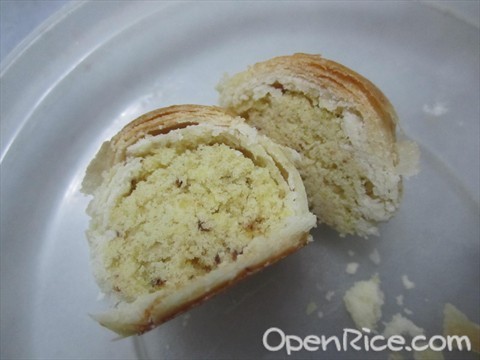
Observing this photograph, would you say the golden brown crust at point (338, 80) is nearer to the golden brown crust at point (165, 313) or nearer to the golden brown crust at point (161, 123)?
the golden brown crust at point (161, 123)

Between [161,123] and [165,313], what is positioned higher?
[161,123]

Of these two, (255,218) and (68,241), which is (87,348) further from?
(255,218)

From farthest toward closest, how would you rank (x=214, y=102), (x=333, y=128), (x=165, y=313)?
(x=214, y=102)
(x=333, y=128)
(x=165, y=313)

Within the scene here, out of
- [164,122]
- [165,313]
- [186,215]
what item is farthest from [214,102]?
[165,313]

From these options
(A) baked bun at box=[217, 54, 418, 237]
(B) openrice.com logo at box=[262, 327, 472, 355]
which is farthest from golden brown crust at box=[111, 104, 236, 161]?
(B) openrice.com logo at box=[262, 327, 472, 355]

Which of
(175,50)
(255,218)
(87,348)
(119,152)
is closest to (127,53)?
(175,50)

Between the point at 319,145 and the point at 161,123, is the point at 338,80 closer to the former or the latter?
the point at 319,145
